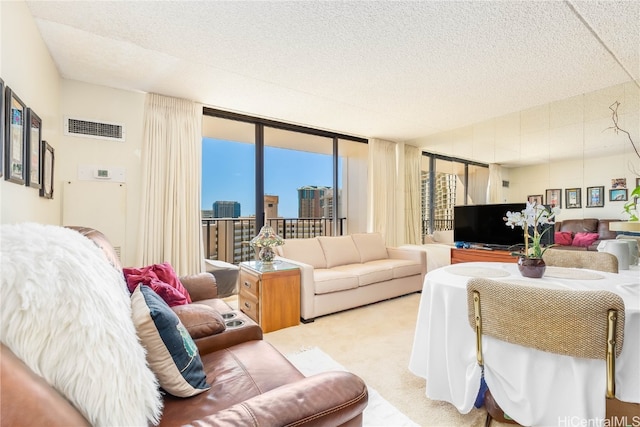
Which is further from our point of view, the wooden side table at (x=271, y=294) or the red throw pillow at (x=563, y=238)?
the red throw pillow at (x=563, y=238)

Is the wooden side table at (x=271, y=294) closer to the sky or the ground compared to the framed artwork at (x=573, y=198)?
closer to the ground

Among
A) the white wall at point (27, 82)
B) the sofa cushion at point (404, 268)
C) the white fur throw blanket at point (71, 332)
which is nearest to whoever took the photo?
the white fur throw blanket at point (71, 332)

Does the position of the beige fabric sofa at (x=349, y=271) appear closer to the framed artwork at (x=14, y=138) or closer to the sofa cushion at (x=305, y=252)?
the sofa cushion at (x=305, y=252)

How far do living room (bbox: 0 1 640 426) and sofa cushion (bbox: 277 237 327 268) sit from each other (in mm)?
1670

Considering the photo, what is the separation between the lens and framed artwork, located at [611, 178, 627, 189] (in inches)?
116

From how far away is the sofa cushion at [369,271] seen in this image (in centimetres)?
337

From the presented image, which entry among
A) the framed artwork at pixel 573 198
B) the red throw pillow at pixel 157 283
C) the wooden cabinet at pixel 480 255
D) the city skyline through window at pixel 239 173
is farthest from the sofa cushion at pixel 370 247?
the red throw pillow at pixel 157 283

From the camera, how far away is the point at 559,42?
7.19 feet

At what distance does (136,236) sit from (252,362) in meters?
2.57

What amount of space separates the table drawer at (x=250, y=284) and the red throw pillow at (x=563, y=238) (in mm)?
3374

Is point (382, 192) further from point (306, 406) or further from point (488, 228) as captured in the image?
point (306, 406)

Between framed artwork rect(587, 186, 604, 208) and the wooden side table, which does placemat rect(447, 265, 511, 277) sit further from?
framed artwork rect(587, 186, 604, 208)

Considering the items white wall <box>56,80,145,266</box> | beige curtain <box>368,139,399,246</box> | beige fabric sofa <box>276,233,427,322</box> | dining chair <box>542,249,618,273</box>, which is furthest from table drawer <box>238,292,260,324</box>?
beige curtain <box>368,139,399,246</box>

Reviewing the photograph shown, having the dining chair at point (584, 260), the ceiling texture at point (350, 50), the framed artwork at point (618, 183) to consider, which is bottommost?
the dining chair at point (584, 260)
